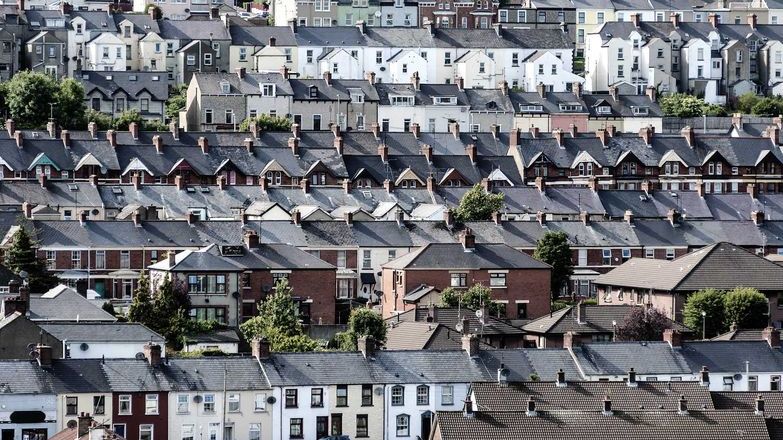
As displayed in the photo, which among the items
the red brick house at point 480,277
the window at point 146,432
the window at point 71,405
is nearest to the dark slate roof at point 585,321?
the red brick house at point 480,277

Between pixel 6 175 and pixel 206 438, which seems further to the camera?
pixel 6 175

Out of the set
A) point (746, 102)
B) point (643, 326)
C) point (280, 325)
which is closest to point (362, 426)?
point (280, 325)

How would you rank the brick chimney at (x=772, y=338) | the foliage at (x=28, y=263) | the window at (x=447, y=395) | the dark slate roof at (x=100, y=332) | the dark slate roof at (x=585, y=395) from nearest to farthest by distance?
1. the dark slate roof at (x=585, y=395)
2. the window at (x=447, y=395)
3. the dark slate roof at (x=100, y=332)
4. the brick chimney at (x=772, y=338)
5. the foliage at (x=28, y=263)

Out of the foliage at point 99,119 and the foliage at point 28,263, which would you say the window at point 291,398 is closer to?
the foliage at point 28,263

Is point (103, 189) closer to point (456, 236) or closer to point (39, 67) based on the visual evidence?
point (456, 236)

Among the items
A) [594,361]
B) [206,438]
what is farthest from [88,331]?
[594,361]
